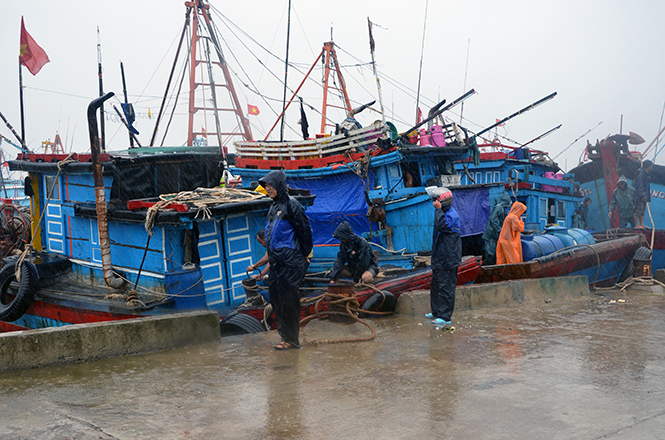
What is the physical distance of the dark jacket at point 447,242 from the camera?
5.82 m

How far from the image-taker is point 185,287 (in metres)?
8.31

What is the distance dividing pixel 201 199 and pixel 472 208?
7.89 meters

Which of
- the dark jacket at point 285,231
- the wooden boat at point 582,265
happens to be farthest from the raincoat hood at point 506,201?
the dark jacket at point 285,231

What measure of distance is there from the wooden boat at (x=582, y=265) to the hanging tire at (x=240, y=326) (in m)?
4.96

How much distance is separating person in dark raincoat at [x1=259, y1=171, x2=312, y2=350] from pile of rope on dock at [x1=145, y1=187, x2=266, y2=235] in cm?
323

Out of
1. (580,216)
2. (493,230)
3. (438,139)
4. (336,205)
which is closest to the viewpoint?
(493,230)

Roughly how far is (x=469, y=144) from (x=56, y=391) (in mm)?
13531

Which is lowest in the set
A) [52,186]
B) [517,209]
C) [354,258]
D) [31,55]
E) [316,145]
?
[354,258]

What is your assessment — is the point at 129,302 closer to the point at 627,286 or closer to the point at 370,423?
the point at 370,423

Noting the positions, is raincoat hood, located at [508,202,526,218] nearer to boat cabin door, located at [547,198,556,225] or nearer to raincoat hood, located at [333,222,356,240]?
raincoat hood, located at [333,222,356,240]

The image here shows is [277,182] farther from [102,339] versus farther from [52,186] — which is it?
[52,186]

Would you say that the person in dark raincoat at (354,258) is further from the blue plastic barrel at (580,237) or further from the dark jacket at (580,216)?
the dark jacket at (580,216)

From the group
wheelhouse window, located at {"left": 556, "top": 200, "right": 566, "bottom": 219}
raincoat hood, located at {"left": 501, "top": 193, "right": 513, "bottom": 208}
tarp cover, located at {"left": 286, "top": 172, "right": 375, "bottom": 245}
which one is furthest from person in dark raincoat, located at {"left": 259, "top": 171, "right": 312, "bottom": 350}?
wheelhouse window, located at {"left": 556, "top": 200, "right": 566, "bottom": 219}

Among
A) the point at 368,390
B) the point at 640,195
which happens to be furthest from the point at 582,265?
the point at 368,390
